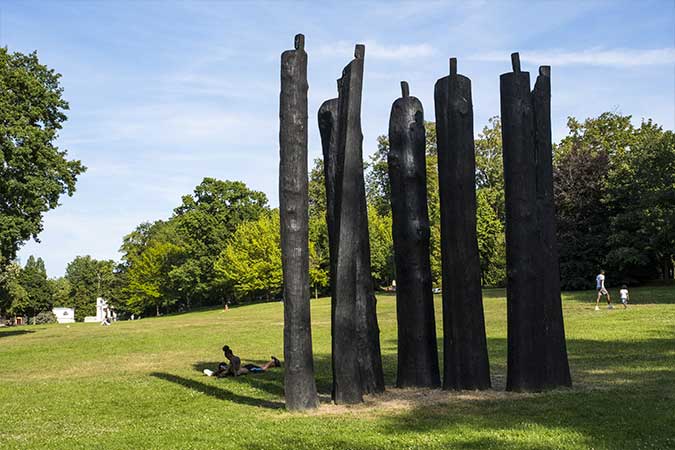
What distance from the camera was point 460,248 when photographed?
12.0m

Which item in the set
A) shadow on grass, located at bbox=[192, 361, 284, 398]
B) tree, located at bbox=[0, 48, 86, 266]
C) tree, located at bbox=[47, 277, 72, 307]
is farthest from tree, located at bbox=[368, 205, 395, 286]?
tree, located at bbox=[47, 277, 72, 307]

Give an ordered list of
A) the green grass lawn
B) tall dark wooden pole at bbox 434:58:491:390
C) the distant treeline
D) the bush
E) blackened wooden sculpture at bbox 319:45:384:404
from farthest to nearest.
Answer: the bush → the distant treeline → tall dark wooden pole at bbox 434:58:491:390 → blackened wooden sculpture at bbox 319:45:384:404 → the green grass lawn

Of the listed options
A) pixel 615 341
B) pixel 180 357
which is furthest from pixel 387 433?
pixel 180 357

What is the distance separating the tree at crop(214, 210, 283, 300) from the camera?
6128 cm

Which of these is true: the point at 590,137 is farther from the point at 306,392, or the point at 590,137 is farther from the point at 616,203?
the point at 306,392

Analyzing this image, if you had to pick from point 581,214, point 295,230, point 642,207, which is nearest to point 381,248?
point 581,214

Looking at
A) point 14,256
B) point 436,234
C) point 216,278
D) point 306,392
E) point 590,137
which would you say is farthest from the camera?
point 216,278

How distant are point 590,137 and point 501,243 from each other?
13069mm

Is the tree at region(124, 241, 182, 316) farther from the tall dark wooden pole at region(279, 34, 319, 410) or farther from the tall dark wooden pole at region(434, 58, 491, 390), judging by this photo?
the tall dark wooden pole at region(279, 34, 319, 410)

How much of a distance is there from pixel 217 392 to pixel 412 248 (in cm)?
496

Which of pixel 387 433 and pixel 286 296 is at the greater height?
pixel 286 296

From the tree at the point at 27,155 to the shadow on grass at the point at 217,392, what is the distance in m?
18.7

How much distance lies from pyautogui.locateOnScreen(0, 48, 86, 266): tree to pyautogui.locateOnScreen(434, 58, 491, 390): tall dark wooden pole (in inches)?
996

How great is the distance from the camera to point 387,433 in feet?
28.8
